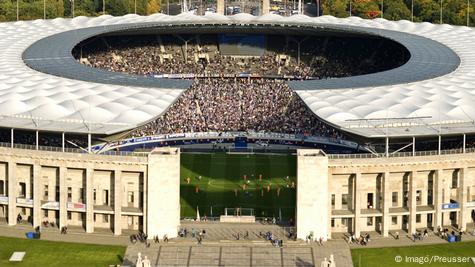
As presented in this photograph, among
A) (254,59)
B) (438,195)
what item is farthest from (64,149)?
(254,59)

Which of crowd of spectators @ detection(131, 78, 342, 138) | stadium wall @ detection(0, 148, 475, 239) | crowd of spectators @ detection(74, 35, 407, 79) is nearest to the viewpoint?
stadium wall @ detection(0, 148, 475, 239)

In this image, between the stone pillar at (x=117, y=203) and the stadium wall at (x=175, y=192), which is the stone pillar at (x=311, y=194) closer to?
the stadium wall at (x=175, y=192)

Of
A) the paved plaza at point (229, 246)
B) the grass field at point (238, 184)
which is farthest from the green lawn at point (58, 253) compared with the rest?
the grass field at point (238, 184)

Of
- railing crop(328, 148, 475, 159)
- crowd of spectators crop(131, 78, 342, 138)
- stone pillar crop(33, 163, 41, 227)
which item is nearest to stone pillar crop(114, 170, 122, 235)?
stone pillar crop(33, 163, 41, 227)

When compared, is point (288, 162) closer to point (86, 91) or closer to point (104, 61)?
point (86, 91)

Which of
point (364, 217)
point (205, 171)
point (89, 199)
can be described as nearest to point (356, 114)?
point (364, 217)

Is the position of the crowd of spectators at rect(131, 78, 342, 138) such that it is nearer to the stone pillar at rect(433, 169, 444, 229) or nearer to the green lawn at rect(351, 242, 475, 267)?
the stone pillar at rect(433, 169, 444, 229)

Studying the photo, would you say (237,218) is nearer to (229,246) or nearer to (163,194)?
(229,246)
